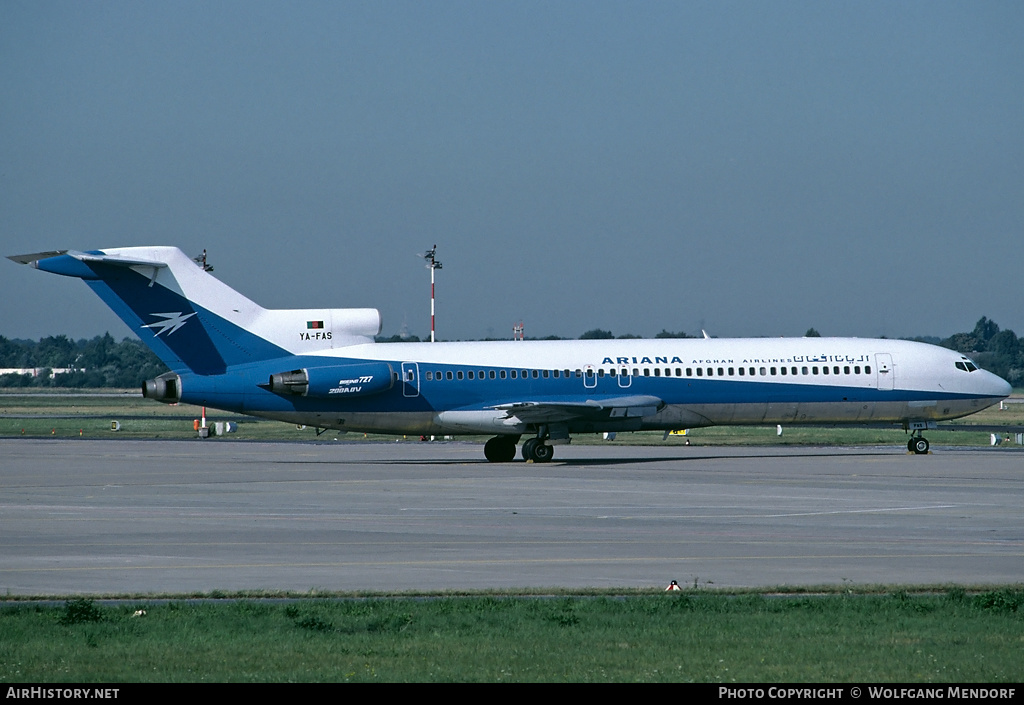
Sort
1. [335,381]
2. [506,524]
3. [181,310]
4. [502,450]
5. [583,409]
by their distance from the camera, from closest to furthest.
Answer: [506,524]
[181,310]
[335,381]
[583,409]
[502,450]

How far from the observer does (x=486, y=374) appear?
43.2 m

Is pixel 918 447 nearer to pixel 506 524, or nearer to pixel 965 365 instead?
pixel 965 365

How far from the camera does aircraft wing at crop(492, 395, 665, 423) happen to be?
138 ft

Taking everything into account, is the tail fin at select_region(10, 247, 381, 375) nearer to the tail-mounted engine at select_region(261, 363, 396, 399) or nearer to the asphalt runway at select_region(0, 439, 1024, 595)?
the tail-mounted engine at select_region(261, 363, 396, 399)

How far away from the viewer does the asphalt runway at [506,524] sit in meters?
18.1

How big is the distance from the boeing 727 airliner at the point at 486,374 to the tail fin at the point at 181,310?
4 centimetres

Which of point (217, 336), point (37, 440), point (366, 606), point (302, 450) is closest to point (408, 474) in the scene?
point (217, 336)

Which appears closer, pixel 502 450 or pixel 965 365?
pixel 502 450

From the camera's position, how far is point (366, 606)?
15.1 m

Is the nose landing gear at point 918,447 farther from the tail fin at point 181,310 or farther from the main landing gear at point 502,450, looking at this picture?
the tail fin at point 181,310

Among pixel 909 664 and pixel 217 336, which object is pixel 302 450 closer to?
pixel 217 336

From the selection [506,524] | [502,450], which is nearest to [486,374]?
[502,450]

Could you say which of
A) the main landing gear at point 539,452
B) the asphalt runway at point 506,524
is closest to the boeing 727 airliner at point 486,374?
the main landing gear at point 539,452

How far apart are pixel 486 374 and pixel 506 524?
18.8m
